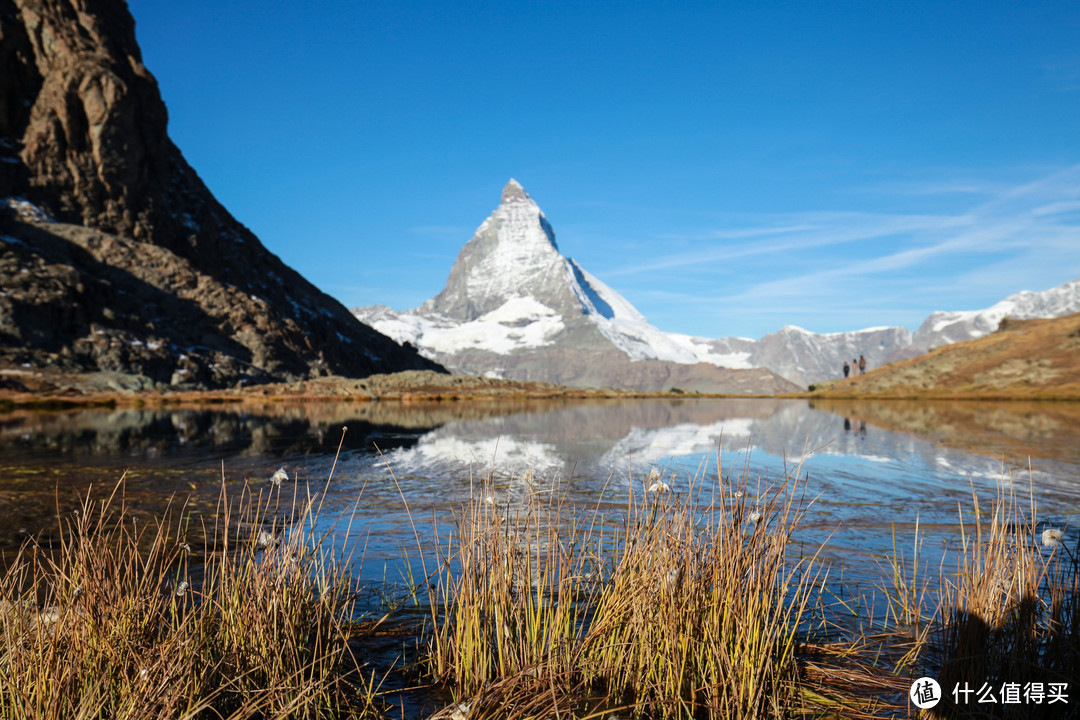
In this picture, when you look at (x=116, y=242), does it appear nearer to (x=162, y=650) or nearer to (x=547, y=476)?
(x=547, y=476)

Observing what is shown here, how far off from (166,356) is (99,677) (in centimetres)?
7819

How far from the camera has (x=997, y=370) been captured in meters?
69.4

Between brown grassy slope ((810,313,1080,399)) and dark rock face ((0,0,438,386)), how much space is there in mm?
72757

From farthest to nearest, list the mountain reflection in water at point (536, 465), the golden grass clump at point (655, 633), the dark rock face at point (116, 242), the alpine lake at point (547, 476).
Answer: the dark rock face at point (116, 242), the mountain reflection in water at point (536, 465), the alpine lake at point (547, 476), the golden grass clump at point (655, 633)

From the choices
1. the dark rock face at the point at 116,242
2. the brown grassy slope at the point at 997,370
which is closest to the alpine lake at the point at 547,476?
the brown grassy slope at the point at 997,370

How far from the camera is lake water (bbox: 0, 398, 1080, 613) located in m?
8.73

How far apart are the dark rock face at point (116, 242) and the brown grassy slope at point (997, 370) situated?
72.8 meters

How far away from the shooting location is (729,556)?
13.1 feet

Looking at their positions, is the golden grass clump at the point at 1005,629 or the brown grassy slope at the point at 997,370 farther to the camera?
the brown grassy slope at the point at 997,370

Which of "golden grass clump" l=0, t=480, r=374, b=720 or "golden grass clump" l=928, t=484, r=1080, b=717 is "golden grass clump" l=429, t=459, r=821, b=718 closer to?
"golden grass clump" l=0, t=480, r=374, b=720

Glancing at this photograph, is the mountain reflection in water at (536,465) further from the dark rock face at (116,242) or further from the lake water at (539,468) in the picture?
the dark rock face at (116,242)

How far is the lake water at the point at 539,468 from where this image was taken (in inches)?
344

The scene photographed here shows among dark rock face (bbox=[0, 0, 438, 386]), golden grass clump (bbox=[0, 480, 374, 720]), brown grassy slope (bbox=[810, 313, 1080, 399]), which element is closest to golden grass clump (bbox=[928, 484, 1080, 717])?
golden grass clump (bbox=[0, 480, 374, 720])

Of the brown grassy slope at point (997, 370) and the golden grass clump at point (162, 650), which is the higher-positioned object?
the brown grassy slope at point (997, 370)
